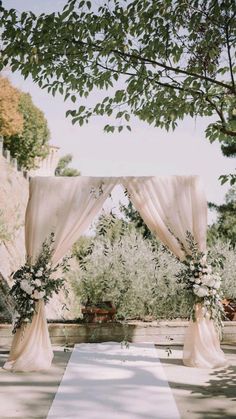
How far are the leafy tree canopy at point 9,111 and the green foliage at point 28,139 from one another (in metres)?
1.48

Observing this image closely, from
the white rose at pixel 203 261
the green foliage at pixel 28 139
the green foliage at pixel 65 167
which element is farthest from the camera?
the green foliage at pixel 65 167

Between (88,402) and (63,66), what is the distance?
192 inches

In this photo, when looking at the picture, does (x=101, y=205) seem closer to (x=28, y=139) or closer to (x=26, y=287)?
(x=26, y=287)

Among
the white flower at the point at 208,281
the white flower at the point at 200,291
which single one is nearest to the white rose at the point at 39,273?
the white flower at the point at 200,291

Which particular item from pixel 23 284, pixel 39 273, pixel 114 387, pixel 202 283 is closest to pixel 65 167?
pixel 39 273

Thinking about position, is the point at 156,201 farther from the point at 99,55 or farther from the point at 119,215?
the point at 99,55

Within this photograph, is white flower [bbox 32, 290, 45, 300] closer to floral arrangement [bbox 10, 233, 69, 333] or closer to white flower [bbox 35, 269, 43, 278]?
floral arrangement [bbox 10, 233, 69, 333]

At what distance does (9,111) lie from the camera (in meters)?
34.6

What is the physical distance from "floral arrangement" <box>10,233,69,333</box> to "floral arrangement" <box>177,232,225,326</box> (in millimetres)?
2157

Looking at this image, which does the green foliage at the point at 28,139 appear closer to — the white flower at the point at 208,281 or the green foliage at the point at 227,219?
the green foliage at the point at 227,219

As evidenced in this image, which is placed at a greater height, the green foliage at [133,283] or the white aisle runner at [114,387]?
the green foliage at [133,283]

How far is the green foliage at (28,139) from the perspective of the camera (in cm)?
3850

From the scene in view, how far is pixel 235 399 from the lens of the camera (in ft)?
17.8

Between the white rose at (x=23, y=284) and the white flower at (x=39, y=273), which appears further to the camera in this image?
the white flower at (x=39, y=273)
